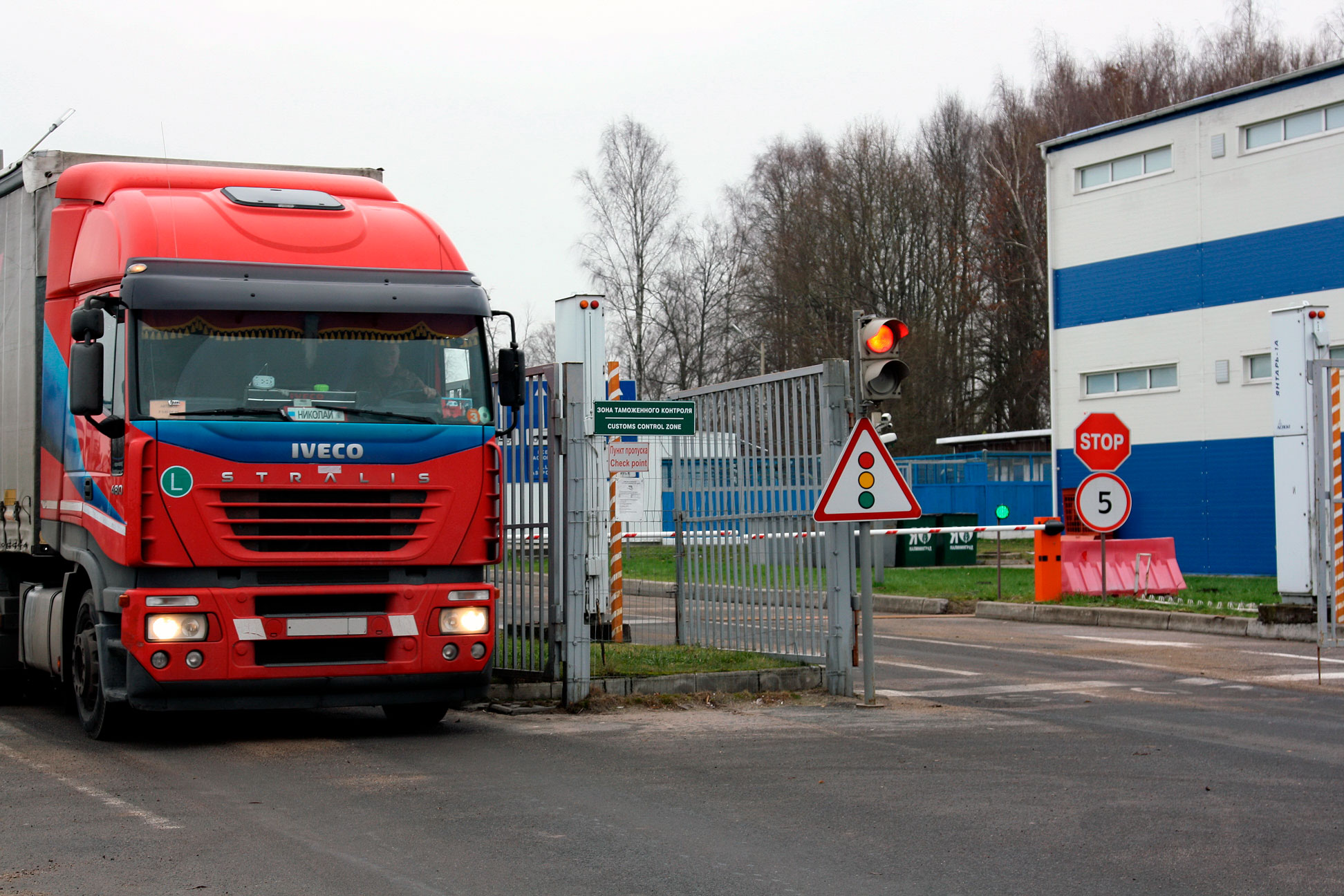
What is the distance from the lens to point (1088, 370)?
111 ft

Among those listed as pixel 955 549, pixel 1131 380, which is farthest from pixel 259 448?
pixel 1131 380

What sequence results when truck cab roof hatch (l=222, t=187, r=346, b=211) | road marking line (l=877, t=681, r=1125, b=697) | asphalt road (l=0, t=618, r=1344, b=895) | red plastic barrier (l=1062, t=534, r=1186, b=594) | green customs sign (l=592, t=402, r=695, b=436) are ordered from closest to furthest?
1. asphalt road (l=0, t=618, r=1344, b=895)
2. truck cab roof hatch (l=222, t=187, r=346, b=211)
3. green customs sign (l=592, t=402, r=695, b=436)
4. road marking line (l=877, t=681, r=1125, b=697)
5. red plastic barrier (l=1062, t=534, r=1186, b=594)

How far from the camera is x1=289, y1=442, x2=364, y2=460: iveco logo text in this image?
9.13 m

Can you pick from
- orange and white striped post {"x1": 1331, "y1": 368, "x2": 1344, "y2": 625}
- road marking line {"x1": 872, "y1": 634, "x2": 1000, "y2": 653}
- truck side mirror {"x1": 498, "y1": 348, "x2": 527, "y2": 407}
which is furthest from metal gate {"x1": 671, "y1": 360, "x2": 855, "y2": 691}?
orange and white striped post {"x1": 1331, "y1": 368, "x2": 1344, "y2": 625}

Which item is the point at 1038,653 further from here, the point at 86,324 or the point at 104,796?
the point at 104,796

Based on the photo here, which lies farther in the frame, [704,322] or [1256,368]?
[704,322]

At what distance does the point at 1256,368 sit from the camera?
30.3 meters

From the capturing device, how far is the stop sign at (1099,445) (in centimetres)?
2116

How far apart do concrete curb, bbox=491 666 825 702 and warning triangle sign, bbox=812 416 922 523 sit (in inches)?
57.9

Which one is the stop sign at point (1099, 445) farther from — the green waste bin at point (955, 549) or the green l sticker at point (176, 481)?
the green l sticker at point (176, 481)

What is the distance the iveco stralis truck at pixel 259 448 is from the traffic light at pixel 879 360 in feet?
9.54

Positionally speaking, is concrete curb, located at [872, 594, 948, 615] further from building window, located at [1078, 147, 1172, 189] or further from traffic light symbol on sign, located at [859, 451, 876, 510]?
building window, located at [1078, 147, 1172, 189]

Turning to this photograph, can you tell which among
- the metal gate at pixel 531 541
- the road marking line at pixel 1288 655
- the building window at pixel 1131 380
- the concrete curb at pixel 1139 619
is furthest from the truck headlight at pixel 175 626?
the building window at pixel 1131 380

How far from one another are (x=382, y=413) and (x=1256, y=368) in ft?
81.8
